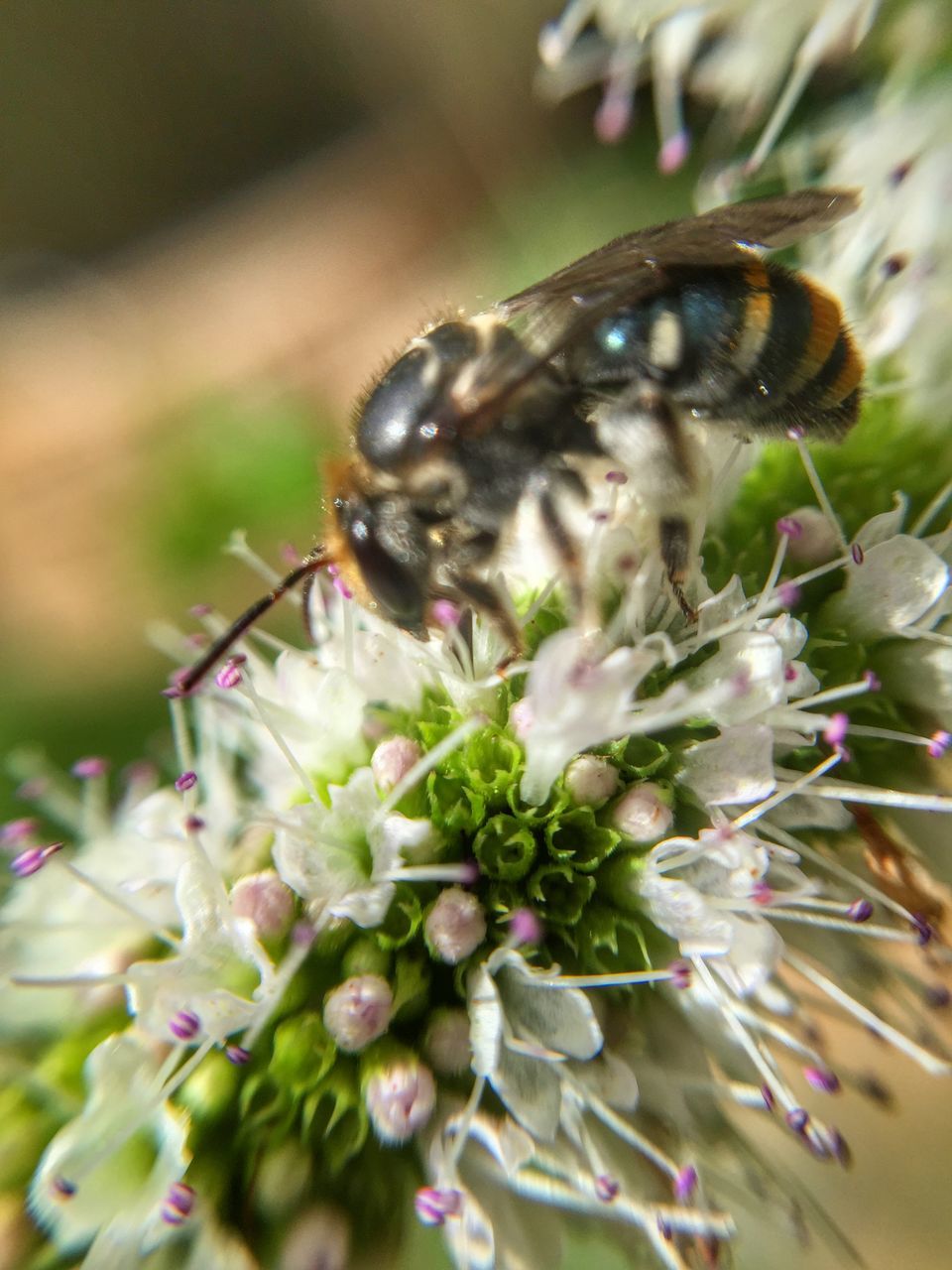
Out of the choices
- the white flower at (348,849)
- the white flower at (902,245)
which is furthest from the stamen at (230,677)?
the white flower at (902,245)

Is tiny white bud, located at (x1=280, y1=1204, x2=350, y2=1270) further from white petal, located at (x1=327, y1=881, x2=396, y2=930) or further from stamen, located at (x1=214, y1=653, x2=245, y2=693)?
stamen, located at (x1=214, y1=653, x2=245, y2=693)

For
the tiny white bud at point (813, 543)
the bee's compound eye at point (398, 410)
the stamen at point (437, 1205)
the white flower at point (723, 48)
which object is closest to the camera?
the stamen at point (437, 1205)

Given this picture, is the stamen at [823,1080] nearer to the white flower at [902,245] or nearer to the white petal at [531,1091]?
the white petal at [531,1091]

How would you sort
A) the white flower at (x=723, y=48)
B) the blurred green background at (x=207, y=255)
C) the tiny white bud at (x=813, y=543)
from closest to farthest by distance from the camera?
the tiny white bud at (x=813, y=543)
the white flower at (x=723, y=48)
the blurred green background at (x=207, y=255)

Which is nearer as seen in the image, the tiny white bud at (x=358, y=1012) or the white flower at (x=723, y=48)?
the tiny white bud at (x=358, y=1012)

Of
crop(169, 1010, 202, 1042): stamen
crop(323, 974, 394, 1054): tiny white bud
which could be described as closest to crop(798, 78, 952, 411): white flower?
crop(323, 974, 394, 1054): tiny white bud

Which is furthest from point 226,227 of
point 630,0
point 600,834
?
point 600,834

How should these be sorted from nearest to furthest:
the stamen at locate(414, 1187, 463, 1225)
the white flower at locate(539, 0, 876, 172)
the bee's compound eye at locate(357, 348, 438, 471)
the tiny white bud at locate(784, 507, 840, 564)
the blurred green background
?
the stamen at locate(414, 1187, 463, 1225)
the bee's compound eye at locate(357, 348, 438, 471)
the tiny white bud at locate(784, 507, 840, 564)
the white flower at locate(539, 0, 876, 172)
the blurred green background
